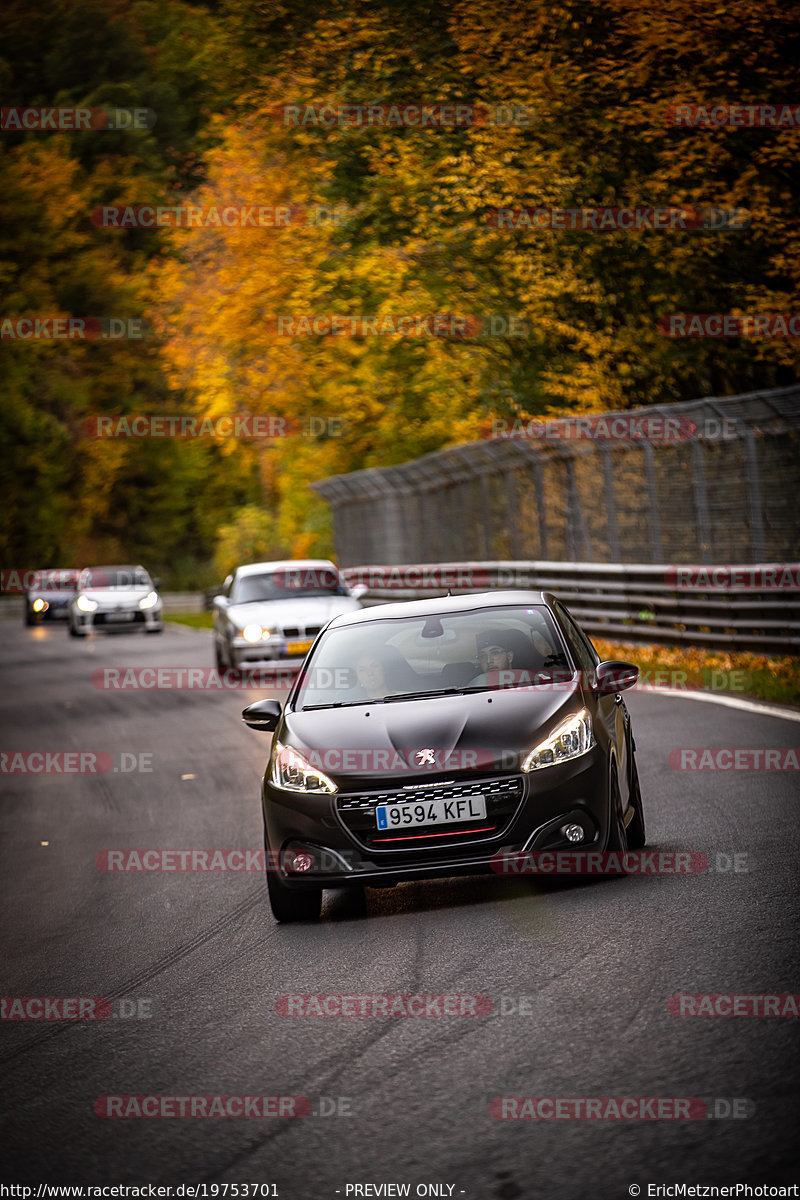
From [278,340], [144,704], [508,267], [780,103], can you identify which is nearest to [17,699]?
[144,704]

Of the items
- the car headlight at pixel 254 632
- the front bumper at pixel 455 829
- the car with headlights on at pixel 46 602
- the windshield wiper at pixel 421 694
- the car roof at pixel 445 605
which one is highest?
the car roof at pixel 445 605

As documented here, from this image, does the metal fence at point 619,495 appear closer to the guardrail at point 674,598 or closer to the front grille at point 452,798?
the guardrail at point 674,598

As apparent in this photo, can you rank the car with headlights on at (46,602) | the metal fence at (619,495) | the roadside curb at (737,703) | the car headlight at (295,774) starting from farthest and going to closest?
the car with headlights on at (46,602), the metal fence at (619,495), the roadside curb at (737,703), the car headlight at (295,774)

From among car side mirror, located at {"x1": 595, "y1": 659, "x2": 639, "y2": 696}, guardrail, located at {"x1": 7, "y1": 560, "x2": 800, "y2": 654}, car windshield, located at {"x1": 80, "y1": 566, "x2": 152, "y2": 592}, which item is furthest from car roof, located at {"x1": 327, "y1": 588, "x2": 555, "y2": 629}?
car windshield, located at {"x1": 80, "y1": 566, "x2": 152, "y2": 592}

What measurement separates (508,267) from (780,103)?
7.28 m

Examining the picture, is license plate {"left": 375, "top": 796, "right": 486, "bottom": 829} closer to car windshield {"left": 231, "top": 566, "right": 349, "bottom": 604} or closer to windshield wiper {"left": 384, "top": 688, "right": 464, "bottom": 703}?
windshield wiper {"left": 384, "top": 688, "right": 464, "bottom": 703}

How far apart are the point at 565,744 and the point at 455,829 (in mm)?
642

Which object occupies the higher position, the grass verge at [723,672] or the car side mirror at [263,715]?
the car side mirror at [263,715]

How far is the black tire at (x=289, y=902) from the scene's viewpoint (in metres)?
7.75

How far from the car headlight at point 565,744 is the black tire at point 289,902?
117 cm

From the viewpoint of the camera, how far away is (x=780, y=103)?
21.5 m

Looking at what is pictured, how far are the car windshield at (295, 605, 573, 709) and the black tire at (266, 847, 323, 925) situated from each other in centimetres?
98

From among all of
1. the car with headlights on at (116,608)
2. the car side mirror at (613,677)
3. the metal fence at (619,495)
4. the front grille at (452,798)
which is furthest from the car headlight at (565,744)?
the car with headlights on at (116,608)

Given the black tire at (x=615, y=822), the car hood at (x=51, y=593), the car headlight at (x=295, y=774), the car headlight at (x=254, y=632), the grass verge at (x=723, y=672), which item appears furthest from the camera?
the car hood at (x=51, y=593)
